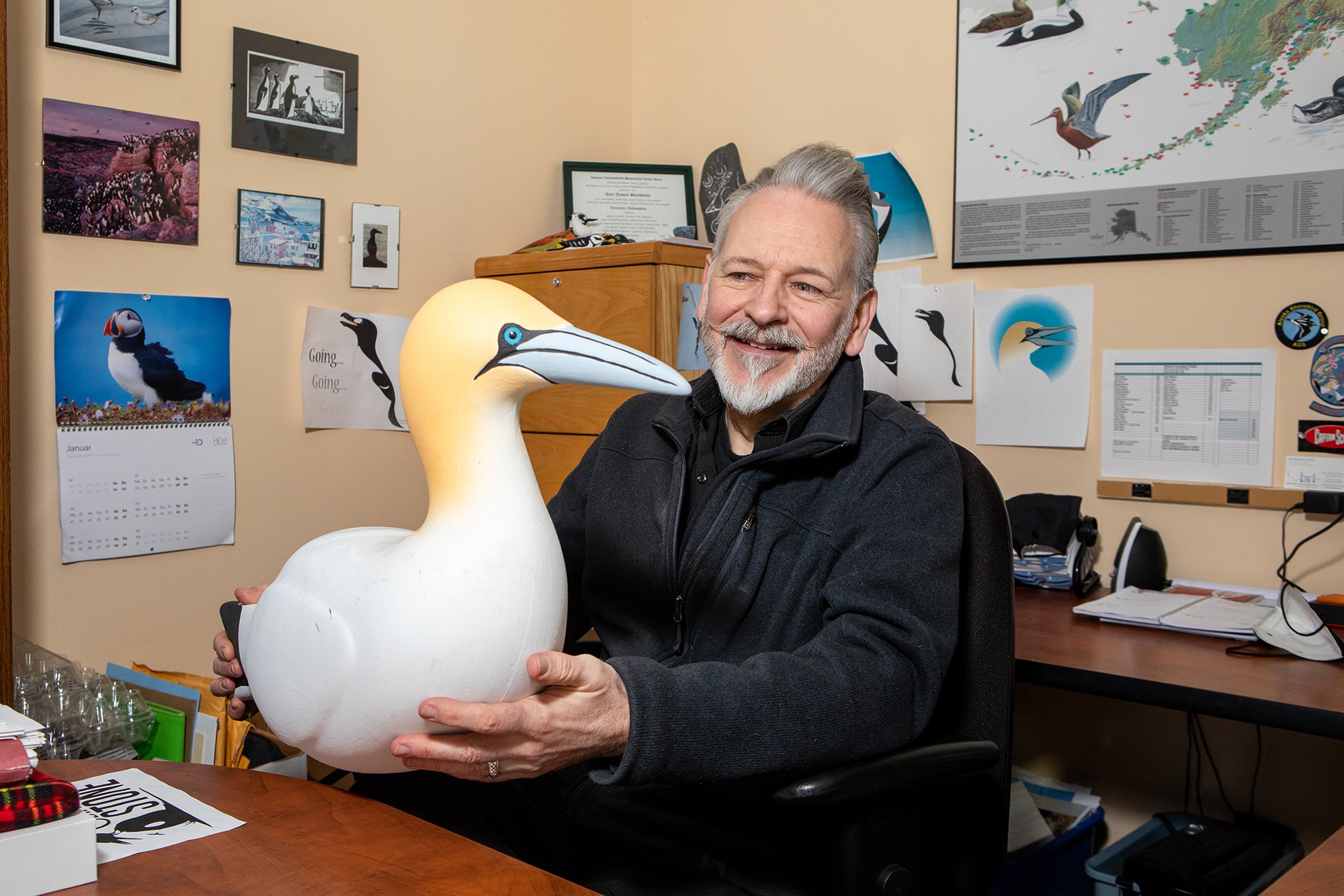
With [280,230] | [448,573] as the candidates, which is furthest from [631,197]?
[448,573]

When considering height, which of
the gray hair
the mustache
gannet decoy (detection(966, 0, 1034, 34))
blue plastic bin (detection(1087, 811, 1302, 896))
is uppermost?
gannet decoy (detection(966, 0, 1034, 34))

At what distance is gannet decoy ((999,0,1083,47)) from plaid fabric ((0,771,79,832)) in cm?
224

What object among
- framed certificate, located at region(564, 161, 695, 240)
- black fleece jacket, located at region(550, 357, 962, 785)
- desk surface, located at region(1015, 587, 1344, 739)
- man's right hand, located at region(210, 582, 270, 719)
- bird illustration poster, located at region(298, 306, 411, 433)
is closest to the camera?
black fleece jacket, located at region(550, 357, 962, 785)

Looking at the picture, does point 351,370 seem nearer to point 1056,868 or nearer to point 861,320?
point 861,320

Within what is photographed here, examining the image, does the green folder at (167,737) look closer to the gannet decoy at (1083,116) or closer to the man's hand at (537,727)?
the man's hand at (537,727)

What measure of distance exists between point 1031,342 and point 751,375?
1049 millimetres

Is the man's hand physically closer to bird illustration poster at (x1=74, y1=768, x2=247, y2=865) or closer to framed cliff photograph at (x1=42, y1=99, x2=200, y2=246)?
bird illustration poster at (x1=74, y1=768, x2=247, y2=865)

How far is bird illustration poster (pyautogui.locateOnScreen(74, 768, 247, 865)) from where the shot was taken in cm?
88

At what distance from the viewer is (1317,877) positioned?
82 centimetres

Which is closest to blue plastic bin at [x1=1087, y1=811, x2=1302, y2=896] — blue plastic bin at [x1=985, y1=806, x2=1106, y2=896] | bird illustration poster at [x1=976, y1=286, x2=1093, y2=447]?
blue plastic bin at [x1=985, y1=806, x2=1106, y2=896]

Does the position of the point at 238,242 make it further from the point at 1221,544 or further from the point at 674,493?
the point at 1221,544

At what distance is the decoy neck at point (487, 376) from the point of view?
0.86m

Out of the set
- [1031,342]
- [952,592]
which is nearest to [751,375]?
[952,592]

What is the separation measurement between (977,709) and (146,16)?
1859mm
